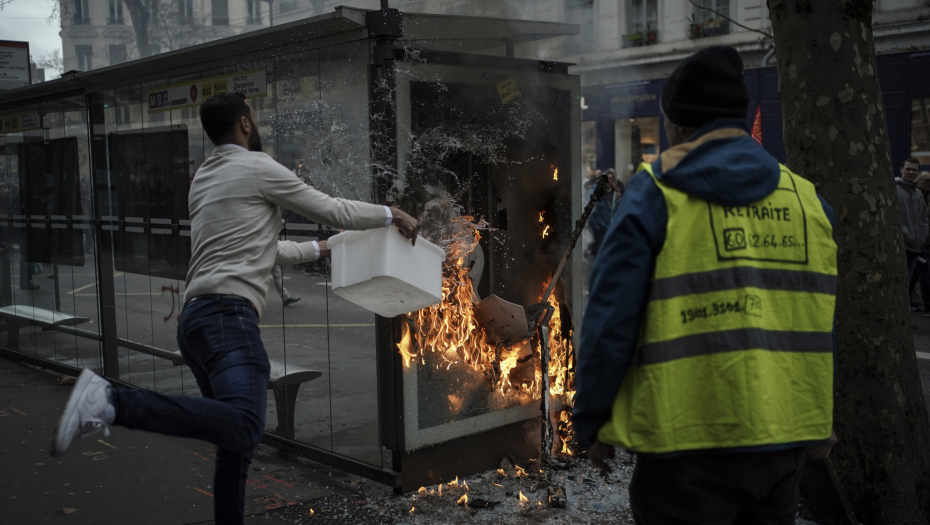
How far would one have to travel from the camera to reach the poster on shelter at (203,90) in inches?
189

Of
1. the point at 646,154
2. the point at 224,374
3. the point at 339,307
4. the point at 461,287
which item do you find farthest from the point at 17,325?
the point at 646,154

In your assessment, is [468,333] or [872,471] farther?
[468,333]

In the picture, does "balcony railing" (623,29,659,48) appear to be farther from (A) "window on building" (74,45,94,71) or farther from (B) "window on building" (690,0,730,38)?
(A) "window on building" (74,45,94,71)

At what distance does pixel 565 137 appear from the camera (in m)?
4.99

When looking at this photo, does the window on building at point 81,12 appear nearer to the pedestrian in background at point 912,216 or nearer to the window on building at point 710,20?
the window on building at point 710,20

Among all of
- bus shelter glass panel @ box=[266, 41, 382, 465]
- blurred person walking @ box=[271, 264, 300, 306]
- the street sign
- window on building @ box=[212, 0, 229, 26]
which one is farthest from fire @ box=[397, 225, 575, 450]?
window on building @ box=[212, 0, 229, 26]

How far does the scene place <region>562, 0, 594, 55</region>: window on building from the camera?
229 inches

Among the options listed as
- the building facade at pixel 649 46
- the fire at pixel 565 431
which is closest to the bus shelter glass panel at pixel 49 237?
the building facade at pixel 649 46

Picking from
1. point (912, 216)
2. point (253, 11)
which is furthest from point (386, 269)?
point (253, 11)

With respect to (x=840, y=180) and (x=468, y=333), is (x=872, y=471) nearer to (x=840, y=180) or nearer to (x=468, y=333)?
(x=840, y=180)

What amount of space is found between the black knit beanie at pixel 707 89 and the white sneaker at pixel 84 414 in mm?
1931

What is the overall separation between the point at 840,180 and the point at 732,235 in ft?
6.63

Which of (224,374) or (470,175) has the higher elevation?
(470,175)

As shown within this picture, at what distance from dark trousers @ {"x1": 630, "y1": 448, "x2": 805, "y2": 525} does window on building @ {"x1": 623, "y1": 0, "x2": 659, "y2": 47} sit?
2150cm
